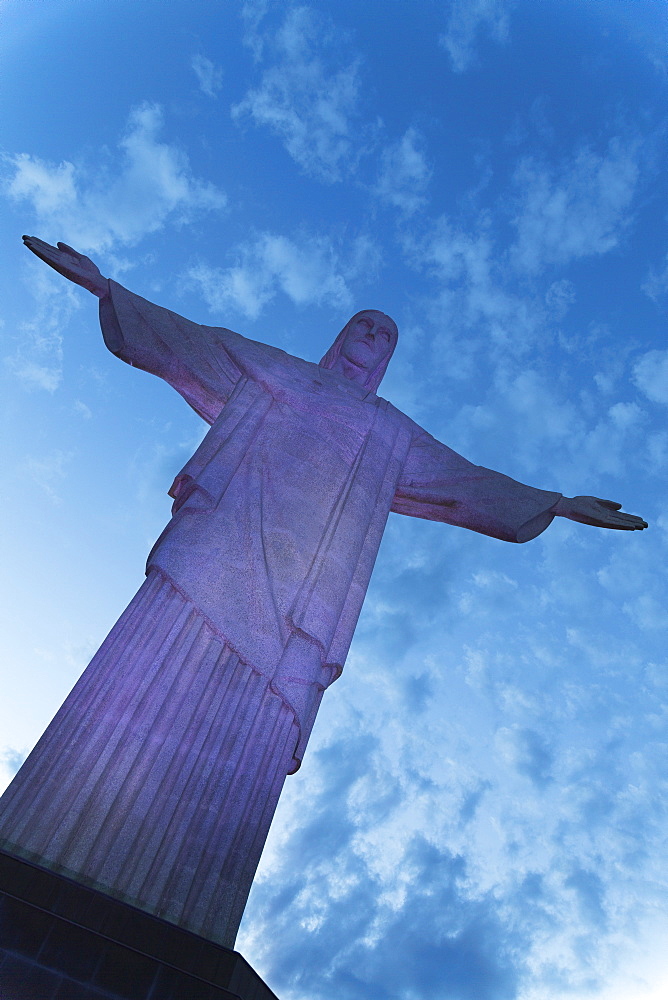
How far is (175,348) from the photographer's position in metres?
7.58

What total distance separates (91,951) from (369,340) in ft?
22.2

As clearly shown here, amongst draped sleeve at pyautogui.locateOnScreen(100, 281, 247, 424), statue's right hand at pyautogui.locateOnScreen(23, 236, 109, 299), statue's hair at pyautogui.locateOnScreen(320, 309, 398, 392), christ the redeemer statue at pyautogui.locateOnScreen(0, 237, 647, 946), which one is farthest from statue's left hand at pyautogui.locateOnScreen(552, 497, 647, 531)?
statue's right hand at pyautogui.locateOnScreen(23, 236, 109, 299)

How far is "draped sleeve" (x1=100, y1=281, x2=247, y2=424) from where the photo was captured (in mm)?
7336

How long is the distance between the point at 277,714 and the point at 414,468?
3368mm

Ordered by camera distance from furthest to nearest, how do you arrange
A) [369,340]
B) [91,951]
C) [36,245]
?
[369,340]
[36,245]
[91,951]

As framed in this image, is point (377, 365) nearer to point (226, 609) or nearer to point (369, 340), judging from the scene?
point (369, 340)

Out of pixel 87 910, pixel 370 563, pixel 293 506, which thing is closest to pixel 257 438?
pixel 293 506

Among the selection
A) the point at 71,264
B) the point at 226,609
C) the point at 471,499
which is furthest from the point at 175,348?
the point at 471,499

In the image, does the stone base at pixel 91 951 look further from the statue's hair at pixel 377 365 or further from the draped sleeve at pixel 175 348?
the statue's hair at pixel 377 365

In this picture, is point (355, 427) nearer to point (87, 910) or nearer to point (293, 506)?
point (293, 506)

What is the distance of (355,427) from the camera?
7688 millimetres

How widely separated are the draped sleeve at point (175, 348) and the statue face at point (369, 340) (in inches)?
55.6

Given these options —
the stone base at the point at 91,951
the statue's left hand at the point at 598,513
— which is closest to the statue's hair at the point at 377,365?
the statue's left hand at the point at 598,513

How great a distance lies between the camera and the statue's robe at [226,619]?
180 inches
